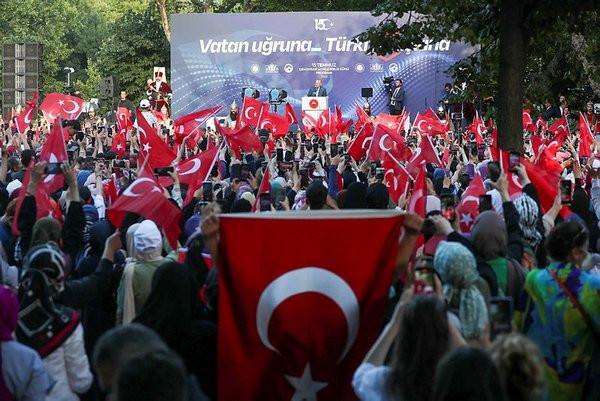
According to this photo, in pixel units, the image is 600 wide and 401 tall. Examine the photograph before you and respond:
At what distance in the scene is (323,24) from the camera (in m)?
39.3

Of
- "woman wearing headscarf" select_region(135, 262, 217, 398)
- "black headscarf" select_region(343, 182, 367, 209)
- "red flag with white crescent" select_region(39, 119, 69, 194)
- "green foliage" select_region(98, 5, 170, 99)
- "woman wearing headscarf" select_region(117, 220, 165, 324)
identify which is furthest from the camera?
"green foliage" select_region(98, 5, 170, 99)

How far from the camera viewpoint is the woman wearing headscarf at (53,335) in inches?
234

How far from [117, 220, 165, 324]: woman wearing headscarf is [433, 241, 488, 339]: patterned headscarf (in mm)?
1924

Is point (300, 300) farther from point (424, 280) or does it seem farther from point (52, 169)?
point (52, 169)

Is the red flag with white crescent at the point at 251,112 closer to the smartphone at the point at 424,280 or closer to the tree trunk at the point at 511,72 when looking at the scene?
the tree trunk at the point at 511,72

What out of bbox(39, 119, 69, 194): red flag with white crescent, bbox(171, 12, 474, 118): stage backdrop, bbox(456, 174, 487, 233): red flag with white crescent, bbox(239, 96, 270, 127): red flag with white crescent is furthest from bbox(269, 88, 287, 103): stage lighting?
bbox(456, 174, 487, 233): red flag with white crescent

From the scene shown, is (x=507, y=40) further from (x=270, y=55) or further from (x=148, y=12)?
(x=148, y=12)

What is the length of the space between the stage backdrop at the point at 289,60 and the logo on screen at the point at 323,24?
0.08 feet

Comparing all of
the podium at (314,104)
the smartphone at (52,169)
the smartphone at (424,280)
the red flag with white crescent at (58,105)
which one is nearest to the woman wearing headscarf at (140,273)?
the smartphone at (424,280)

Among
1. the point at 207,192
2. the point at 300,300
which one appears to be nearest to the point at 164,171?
the point at 207,192

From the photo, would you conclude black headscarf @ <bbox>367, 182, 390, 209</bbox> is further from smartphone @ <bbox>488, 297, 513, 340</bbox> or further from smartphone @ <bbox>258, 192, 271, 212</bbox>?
smartphone @ <bbox>488, 297, 513, 340</bbox>

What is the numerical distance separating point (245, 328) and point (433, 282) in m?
0.93

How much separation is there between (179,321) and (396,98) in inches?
1218

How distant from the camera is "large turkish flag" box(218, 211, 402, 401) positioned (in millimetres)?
5871
